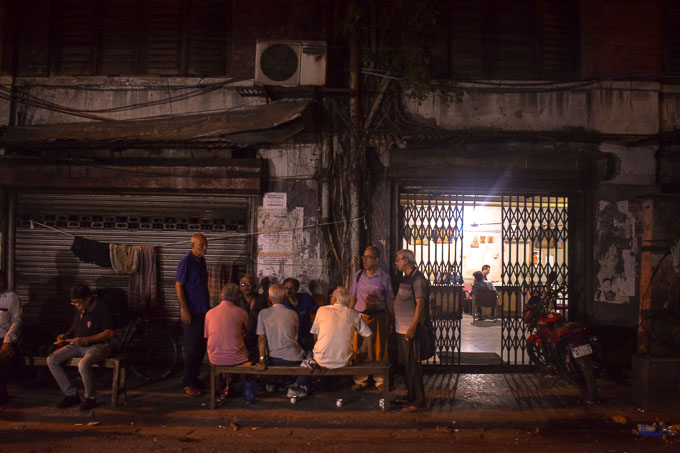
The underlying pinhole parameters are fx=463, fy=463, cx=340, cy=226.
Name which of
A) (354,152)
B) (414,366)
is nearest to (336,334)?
(414,366)

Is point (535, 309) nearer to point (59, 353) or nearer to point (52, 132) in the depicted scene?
point (59, 353)

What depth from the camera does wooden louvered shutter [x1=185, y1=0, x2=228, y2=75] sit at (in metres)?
9.15

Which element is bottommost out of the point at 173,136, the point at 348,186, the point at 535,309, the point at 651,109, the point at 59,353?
the point at 59,353

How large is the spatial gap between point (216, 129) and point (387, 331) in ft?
14.6

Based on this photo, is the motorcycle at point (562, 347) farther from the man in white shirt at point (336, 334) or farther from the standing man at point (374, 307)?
the man in white shirt at point (336, 334)

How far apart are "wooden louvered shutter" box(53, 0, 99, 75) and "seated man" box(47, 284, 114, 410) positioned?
5057 mm

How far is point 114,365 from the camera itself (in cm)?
651

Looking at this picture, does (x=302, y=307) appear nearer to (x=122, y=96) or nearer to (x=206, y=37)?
(x=122, y=96)

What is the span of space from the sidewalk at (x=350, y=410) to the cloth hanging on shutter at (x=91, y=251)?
85.1 inches

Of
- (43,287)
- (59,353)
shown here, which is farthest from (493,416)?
(43,287)

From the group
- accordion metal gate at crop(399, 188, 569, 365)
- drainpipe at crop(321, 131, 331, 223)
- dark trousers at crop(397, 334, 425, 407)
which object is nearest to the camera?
dark trousers at crop(397, 334, 425, 407)

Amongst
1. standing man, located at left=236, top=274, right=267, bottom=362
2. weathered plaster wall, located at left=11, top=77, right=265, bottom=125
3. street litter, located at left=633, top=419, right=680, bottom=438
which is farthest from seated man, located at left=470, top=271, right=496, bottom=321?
weathered plaster wall, located at left=11, top=77, right=265, bottom=125

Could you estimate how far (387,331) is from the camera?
7582 millimetres

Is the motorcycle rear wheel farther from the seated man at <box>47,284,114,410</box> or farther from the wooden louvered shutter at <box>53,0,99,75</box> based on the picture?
the wooden louvered shutter at <box>53,0,99,75</box>
